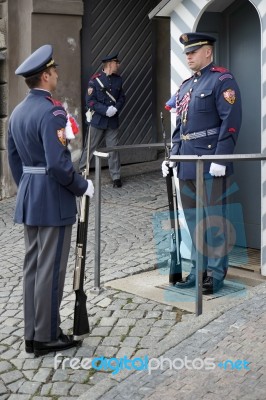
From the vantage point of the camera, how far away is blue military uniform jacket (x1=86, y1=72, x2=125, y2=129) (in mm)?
10070

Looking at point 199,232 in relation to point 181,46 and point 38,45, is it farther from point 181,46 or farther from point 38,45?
point 38,45

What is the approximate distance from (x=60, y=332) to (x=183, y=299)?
1140 millimetres

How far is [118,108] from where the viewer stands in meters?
10.2

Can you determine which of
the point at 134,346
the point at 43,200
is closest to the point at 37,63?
the point at 43,200

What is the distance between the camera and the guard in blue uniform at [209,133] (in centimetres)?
529

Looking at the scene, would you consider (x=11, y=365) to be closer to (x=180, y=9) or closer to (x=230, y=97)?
(x=230, y=97)

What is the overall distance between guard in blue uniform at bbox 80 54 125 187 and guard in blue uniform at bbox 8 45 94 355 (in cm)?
545

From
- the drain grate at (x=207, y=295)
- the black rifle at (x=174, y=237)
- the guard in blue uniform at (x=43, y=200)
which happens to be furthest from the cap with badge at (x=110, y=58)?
the guard in blue uniform at (x=43, y=200)

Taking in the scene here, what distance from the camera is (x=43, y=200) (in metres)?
4.43

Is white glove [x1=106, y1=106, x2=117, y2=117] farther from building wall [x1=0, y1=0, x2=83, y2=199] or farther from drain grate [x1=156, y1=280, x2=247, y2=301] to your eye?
drain grate [x1=156, y1=280, x2=247, y2=301]

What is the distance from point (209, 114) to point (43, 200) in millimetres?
1600

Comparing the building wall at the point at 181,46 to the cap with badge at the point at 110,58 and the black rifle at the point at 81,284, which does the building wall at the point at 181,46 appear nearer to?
the black rifle at the point at 81,284

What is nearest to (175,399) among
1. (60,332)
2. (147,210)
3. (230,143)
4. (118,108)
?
(60,332)

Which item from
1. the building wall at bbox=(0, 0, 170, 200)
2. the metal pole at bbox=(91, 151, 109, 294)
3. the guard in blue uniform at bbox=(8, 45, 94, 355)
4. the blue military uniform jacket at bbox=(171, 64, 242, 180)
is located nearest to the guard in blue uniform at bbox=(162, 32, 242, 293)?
the blue military uniform jacket at bbox=(171, 64, 242, 180)
